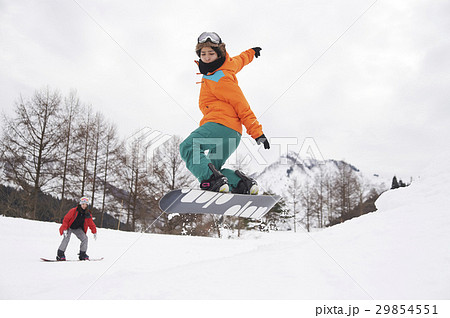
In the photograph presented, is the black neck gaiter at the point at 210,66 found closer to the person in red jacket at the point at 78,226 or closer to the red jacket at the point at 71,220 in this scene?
the person in red jacket at the point at 78,226

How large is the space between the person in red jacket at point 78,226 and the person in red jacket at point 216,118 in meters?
5.25

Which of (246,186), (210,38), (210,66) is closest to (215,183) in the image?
(246,186)

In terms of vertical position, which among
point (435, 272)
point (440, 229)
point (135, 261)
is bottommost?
point (135, 261)

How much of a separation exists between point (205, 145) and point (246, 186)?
750 millimetres

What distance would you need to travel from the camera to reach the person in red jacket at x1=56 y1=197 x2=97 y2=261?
6840 mm

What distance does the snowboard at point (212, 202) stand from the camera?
318 centimetres

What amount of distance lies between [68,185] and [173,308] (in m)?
16.4

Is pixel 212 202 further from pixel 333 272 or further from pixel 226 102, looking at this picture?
pixel 333 272

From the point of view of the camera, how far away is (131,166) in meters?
17.5

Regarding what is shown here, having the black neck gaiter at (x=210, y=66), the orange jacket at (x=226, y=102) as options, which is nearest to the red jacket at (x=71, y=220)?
the orange jacket at (x=226, y=102)

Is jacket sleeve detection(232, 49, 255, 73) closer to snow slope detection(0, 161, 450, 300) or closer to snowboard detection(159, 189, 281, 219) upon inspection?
snowboard detection(159, 189, 281, 219)

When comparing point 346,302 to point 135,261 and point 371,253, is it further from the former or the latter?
point 135,261

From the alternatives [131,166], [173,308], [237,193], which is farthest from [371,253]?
[131,166]

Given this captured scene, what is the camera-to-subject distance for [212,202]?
324 cm
